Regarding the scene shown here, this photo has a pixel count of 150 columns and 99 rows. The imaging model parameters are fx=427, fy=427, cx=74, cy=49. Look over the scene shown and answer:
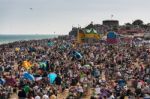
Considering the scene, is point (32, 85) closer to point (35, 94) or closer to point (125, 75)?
point (35, 94)

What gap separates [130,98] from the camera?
18.7m

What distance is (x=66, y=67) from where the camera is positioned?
29.4 meters

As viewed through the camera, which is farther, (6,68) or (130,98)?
(6,68)

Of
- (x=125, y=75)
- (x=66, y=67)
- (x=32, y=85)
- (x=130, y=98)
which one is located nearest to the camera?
(x=130, y=98)

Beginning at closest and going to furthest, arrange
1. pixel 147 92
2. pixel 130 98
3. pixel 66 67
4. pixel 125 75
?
pixel 130 98
pixel 147 92
pixel 125 75
pixel 66 67

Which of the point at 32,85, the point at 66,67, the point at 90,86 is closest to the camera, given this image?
the point at 32,85

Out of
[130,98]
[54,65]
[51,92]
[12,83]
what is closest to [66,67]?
[54,65]

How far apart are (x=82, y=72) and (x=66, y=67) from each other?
2.69m

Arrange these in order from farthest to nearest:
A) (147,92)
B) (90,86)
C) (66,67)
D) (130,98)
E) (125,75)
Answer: (66,67), (125,75), (90,86), (147,92), (130,98)

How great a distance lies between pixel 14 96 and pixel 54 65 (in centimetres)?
858

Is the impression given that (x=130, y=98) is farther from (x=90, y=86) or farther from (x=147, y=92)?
(x=90, y=86)

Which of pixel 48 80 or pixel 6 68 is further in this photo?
pixel 6 68

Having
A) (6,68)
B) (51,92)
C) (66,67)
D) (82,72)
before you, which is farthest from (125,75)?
(6,68)

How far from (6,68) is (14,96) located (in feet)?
29.7
